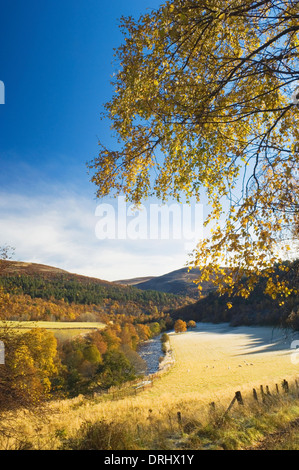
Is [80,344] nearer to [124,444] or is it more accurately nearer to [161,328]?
[124,444]

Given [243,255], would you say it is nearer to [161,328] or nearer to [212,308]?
[161,328]

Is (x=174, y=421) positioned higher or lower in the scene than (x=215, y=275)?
lower

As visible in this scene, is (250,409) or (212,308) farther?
(212,308)

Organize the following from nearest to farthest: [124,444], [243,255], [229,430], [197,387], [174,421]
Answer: [243,255], [124,444], [229,430], [174,421], [197,387]

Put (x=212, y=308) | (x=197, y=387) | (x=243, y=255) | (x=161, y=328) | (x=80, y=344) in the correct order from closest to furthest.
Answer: (x=243, y=255) < (x=197, y=387) < (x=80, y=344) < (x=161, y=328) < (x=212, y=308)

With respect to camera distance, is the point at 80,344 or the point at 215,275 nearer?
the point at 215,275

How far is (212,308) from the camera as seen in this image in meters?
163

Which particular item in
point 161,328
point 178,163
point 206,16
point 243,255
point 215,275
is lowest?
point 161,328

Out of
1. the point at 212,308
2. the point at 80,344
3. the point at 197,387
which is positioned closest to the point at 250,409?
the point at 197,387

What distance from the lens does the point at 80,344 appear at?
221 feet

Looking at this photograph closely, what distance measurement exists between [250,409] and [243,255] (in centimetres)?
848

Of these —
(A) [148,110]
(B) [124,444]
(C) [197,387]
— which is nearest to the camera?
(A) [148,110]
